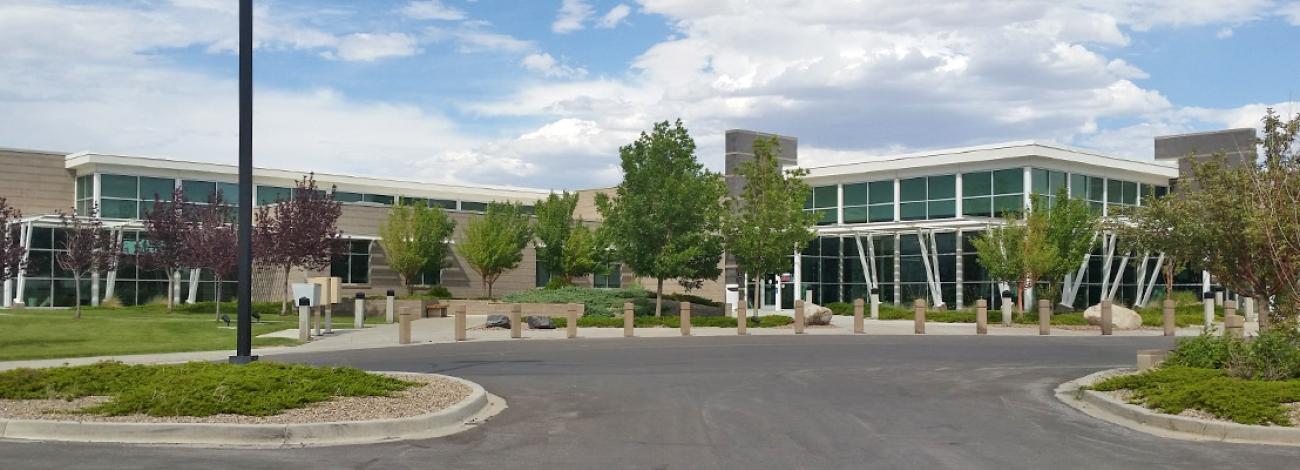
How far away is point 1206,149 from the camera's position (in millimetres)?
57656

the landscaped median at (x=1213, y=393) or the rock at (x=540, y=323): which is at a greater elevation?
the landscaped median at (x=1213, y=393)

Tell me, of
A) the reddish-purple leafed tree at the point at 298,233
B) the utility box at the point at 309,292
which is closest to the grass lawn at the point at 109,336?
the utility box at the point at 309,292

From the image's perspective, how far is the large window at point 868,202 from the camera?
53.9 metres

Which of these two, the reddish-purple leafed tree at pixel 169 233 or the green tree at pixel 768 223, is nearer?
the green tree at pixel 768 223

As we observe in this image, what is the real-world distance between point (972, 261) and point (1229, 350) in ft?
115

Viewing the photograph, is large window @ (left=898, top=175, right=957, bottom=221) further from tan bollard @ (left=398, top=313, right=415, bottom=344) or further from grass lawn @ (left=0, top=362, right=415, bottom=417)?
grass lawn @ (left=0, top=362, right=415, bottom=417)

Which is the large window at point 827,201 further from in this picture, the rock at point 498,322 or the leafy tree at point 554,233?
the rock at point 498,322

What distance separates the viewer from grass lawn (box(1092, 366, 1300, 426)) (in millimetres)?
11906

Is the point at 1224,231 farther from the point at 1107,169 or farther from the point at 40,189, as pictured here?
the point at 40,189

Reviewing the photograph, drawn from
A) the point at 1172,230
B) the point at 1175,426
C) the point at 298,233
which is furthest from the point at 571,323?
the point at 1175,426

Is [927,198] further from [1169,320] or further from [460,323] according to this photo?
[460,323]

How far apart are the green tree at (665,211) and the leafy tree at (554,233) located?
1449cm

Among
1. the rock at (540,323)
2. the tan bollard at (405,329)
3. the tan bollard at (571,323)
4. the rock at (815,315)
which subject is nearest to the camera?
the tan bollard at (405,329)

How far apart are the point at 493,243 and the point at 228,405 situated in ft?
132
